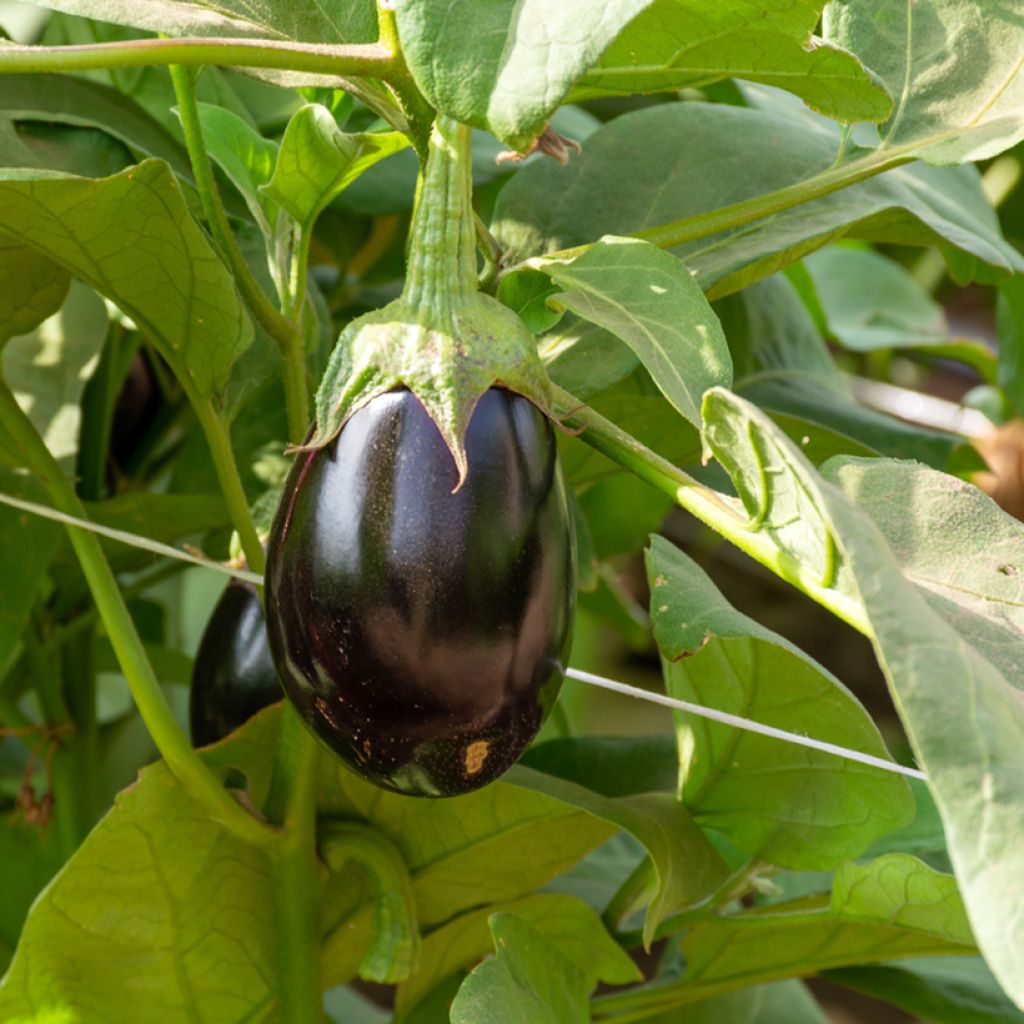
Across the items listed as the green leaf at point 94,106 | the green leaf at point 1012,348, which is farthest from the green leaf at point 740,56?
the green leaf at point 1012,348

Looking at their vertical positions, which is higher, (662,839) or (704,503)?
(704,503)

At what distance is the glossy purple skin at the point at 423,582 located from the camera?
35 centimetres

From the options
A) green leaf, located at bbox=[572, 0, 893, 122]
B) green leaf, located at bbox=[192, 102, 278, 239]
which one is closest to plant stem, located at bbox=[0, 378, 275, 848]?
green leaf, located at bbox=[192, 102, 278, 239]

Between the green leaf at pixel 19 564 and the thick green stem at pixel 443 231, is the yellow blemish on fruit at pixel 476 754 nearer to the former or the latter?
the thick green stem at pixel 443 231

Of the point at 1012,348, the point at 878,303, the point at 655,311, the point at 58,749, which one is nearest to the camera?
the point at 655,311

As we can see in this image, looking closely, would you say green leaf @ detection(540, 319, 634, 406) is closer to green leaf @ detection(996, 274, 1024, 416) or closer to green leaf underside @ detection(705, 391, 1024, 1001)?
green leaf underside @ detection(705, 391, 1024, 1001)

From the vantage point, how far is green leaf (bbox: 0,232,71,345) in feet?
1.54

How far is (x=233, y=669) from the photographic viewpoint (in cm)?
53

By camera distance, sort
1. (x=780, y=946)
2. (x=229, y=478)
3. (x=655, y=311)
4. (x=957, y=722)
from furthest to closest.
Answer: (x=780, y=946) → (x=229, y=478) → (x=655, y=311) → (x=957, y=722)

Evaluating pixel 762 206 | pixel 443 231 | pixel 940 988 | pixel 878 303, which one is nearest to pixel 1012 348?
pixel 878 303

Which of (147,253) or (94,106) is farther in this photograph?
(94,106)

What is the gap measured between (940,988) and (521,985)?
28 cm

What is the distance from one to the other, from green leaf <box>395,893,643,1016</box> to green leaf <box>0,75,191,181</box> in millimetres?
296

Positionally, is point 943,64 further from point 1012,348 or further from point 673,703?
point 1012,348
